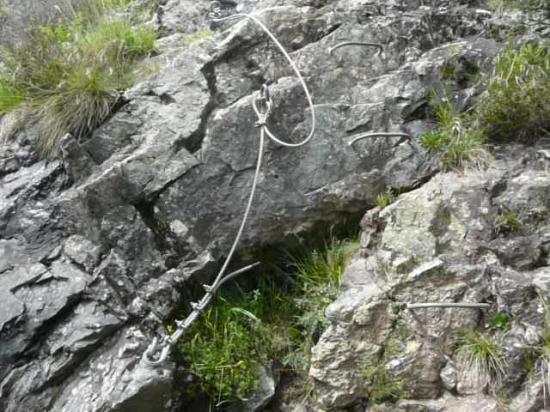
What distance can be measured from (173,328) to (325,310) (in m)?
0.98

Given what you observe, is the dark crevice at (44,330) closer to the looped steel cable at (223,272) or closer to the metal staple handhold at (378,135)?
the looped steel cable at (223,272)

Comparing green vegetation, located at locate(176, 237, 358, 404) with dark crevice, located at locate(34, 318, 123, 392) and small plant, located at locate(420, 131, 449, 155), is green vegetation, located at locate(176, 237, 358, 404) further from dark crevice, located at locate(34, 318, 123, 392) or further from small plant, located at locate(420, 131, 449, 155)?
small plant, located at locate(420, 131, 449, 155)

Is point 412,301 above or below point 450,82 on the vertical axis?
below

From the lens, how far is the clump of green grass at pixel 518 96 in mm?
3596

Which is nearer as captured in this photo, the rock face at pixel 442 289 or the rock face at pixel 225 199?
the rock face at pixel 442 289

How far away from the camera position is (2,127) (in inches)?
164

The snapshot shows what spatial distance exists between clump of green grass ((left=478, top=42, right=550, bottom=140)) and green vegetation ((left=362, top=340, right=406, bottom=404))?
1676 mm

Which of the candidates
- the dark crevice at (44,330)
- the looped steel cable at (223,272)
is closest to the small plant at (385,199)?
the looped steel cable at (223,272)

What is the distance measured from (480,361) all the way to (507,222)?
2.80ft

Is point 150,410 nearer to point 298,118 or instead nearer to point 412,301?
point 412,301

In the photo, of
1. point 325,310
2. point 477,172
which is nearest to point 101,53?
point 325,310

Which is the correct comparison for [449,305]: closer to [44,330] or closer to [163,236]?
[163,236]

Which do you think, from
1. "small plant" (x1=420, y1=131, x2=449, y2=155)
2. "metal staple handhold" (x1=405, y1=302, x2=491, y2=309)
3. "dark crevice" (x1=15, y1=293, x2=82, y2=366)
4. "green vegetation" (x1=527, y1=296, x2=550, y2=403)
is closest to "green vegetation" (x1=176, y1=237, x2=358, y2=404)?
"metal staple handhold" (x1=405, y1=302, x2=491, y2=309)

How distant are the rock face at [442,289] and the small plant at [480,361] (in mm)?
24
